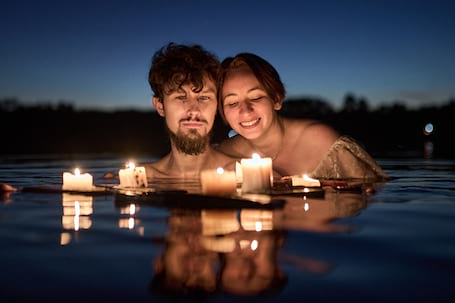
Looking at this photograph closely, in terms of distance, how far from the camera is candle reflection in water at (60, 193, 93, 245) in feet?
10.4

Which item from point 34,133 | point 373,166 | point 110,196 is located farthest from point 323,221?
point 34,133

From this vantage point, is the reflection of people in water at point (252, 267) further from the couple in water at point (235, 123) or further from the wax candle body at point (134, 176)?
the couple in water at point (235, 123)

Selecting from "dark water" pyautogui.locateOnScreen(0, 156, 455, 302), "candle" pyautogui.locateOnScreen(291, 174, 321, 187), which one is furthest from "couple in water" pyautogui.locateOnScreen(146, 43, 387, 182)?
"dark water" pyautogui.locateOnScreen(0, 156, 455, 302)

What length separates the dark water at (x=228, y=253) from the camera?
1.86 metres

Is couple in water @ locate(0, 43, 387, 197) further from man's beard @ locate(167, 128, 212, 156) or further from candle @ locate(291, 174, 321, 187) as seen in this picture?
candle @ locate(291, 174, 321, 187)

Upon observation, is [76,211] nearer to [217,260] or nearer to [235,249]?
[235,249]

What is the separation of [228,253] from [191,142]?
412cm

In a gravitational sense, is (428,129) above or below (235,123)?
above

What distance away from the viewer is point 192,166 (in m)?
6.79

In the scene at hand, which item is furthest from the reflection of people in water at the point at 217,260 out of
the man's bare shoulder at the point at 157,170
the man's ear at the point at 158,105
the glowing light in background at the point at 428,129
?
the glowing light in background at the point at 428,129

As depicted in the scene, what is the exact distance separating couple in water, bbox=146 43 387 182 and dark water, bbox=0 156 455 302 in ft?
8.27

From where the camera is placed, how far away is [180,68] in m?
6.71

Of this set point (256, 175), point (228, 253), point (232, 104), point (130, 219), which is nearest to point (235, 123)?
point (232, 104)

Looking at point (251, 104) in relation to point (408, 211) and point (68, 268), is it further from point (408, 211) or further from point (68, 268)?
point (68, 268)
